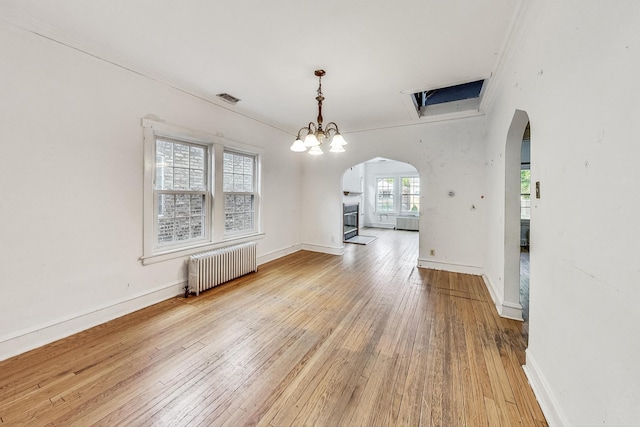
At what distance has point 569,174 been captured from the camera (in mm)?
1362

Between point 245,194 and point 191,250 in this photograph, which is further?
point 245,194

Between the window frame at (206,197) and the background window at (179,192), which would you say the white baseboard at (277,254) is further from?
the background window at (179,192)

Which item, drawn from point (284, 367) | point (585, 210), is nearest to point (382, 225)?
point (284, 367)

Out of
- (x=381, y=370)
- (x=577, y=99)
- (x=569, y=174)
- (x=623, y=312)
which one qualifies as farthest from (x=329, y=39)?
(x=381, y=370)

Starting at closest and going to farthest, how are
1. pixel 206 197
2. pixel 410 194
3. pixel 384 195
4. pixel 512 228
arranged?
1. pixel 512 228
2. pixel 206 197
3. pixel 410 194
4. pixel 384 195

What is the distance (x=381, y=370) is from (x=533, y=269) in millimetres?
1443

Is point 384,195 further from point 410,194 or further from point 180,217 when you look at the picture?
point 180,217

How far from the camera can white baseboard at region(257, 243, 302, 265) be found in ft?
16.3

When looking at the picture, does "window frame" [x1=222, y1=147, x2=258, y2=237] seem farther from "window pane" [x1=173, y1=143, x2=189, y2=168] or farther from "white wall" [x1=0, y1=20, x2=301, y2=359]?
"white wall" [x1=0, y1=20, x2=301, y2=359]

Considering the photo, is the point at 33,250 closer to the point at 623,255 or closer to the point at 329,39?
the point at 329,39

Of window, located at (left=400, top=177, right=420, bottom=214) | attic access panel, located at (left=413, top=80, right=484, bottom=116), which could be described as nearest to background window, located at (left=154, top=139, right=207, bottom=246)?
attic access panel, located at (left=413, top=80, right=484, bottom=116)

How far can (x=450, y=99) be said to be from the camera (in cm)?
444

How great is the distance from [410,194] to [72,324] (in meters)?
10.4

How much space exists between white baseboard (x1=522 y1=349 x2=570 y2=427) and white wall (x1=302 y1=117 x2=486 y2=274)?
2.77 metres
